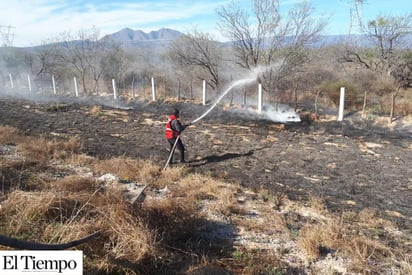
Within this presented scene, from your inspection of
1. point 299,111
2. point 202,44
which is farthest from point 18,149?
point 202,44

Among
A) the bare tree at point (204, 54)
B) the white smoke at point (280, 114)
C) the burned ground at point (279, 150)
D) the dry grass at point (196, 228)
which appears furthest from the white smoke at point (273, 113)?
the dry grass at point (196, 228)

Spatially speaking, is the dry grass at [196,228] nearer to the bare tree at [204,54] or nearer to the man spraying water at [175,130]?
the man spraying water at [175,130]

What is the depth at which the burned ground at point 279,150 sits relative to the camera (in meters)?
7.16

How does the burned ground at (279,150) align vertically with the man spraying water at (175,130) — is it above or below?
below

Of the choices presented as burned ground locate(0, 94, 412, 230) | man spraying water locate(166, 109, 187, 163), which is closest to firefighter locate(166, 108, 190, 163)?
man spraying water locate(166, 109, 187, 163)

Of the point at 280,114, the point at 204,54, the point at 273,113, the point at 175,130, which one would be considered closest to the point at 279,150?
the point at 175,130

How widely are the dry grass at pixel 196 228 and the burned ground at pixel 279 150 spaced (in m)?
0.85

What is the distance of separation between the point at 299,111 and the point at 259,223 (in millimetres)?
11711

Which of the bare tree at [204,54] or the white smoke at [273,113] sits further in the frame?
the bare tree at [204,54]

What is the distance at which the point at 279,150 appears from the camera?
10430 mm

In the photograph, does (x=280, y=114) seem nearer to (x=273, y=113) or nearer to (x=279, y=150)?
(x=273, y=113)

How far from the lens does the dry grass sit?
369cm

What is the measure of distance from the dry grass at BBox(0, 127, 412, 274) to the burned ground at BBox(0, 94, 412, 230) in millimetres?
847

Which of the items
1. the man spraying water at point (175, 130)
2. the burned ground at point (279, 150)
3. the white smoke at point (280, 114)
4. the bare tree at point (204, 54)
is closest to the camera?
the burned ground at point (279, 150)
